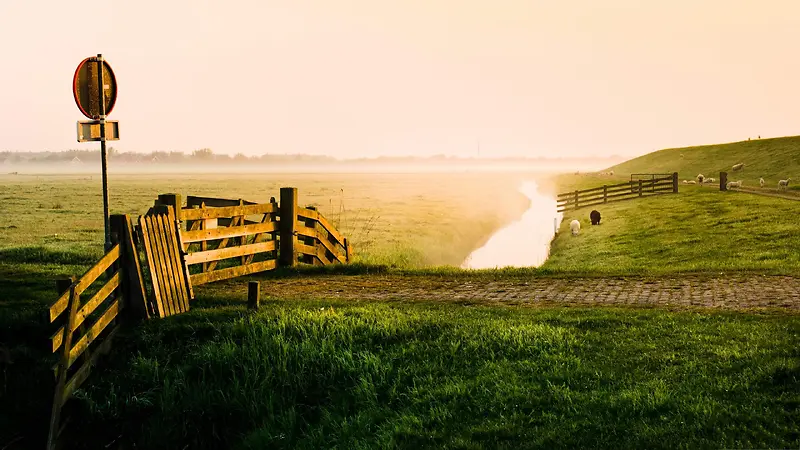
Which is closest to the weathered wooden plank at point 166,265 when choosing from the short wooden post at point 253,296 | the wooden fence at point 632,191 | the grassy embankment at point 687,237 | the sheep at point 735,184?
the short wooden post at point 253,296

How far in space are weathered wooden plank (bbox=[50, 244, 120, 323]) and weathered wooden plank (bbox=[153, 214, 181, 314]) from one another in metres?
1.06

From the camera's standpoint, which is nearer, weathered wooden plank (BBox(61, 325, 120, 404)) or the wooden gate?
weathered wooden plank (BBox(61, 325, 120, 404))

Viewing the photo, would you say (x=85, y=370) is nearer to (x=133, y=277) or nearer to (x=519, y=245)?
(x=133, y=277)

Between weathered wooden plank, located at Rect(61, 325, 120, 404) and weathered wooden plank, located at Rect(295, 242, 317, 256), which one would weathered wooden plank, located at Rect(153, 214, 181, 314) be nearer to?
weathered wooden plank, located at Rect(61, 325, 120, 404)

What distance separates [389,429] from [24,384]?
6612mm

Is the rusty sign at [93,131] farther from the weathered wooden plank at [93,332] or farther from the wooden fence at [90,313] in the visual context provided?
the weathered wooden plank at [93,332]

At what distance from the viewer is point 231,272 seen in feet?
49.1

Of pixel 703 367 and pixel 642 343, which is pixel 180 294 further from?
pixel 703 367

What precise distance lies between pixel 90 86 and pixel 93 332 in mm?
7459

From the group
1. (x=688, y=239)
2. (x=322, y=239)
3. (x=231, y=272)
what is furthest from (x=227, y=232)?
(x=688, y=239)

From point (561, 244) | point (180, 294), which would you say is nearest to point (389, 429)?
point (180, 294)

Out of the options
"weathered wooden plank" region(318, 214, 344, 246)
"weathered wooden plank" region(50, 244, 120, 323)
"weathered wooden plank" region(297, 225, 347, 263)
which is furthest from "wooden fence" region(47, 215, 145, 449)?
"weathered wooden plank" region(318, 214, 344, 246)

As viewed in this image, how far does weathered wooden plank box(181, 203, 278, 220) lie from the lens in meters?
13.6

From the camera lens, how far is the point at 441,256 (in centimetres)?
3095
